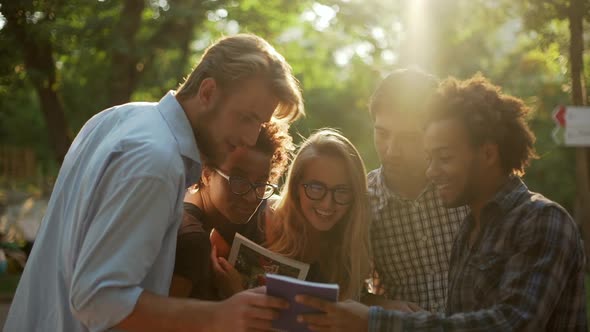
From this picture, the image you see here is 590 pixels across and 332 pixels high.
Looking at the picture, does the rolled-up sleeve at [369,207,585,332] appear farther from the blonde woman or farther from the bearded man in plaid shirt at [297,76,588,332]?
the blonde woman

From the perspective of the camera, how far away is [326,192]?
140 inches

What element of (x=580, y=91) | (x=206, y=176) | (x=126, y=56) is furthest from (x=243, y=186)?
(x=126, y=56)

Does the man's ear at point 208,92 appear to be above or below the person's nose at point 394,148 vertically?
above

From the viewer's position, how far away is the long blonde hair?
139 inches

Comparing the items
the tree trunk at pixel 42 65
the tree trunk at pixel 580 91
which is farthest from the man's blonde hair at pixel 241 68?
the tree trunk at pixel 580 91

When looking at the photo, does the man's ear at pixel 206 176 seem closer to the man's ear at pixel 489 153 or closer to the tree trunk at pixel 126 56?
the man's ear at pixel 489 153

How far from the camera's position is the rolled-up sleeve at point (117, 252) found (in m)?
2.29

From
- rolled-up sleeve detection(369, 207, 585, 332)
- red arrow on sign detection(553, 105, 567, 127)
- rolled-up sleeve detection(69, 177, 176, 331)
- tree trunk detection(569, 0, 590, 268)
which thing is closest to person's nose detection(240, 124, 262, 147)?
rolled-up sleeve detection(69, 177, 176, 331)

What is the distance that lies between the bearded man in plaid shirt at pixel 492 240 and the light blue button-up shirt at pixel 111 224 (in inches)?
20.3

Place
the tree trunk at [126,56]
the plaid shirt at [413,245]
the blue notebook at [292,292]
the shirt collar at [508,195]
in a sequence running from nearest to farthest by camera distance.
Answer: the blue notebook at [292,292]
the shirt collar at [508,195]
the plaid shirt at [413,245]
the tree trunk at [126,56]

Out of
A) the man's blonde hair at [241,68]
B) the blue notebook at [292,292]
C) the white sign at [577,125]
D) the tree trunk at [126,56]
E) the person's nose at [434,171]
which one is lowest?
the blue notebook at [292,292]

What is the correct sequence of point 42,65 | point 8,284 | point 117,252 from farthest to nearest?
point 8,284 → point 42,65 → point 117,252

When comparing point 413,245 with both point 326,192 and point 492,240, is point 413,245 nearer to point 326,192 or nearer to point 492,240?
point 326,192

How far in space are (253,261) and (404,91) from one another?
129 cm
